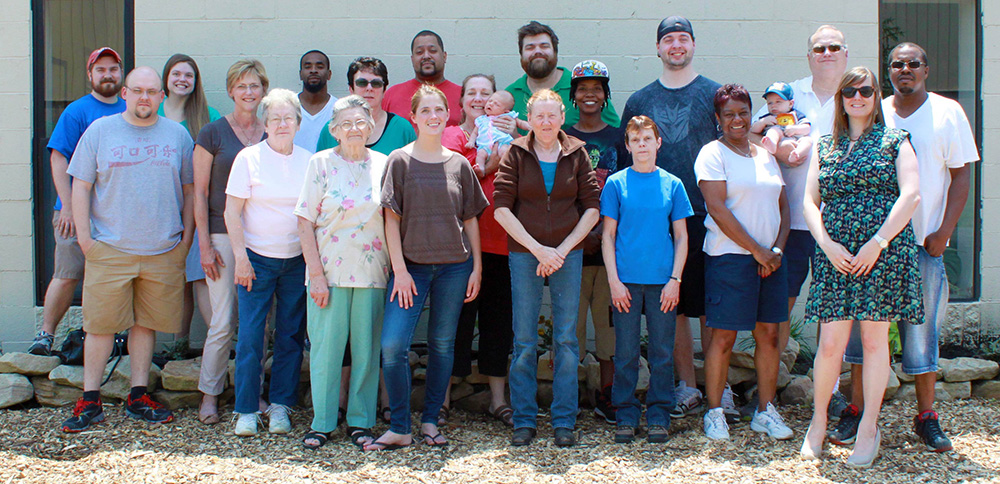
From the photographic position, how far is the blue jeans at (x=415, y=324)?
11.8 feet

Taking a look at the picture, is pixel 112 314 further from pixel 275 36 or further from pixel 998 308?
pixel 998 308

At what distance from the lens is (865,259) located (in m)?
3.34

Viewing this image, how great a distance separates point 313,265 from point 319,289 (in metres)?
0.12

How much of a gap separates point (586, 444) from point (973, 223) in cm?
371

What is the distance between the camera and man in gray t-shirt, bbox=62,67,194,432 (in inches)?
155

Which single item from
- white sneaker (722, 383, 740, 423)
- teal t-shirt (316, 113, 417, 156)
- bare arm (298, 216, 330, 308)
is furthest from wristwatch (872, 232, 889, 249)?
bare arm (298, 216, 330, 308)

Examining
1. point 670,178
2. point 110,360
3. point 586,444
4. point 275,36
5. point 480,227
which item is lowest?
point 586,444

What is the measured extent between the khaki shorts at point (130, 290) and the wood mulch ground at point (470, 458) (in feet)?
1.87

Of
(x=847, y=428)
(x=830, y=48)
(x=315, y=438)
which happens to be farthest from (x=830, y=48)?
(x=315, y=438)

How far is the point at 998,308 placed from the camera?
539cm

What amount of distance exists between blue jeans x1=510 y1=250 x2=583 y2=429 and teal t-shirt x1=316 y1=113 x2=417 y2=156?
97 centimetres

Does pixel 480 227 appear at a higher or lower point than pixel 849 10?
lower

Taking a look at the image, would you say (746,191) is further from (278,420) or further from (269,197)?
(278,420)

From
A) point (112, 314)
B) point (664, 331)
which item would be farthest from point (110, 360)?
point (664, 331)
